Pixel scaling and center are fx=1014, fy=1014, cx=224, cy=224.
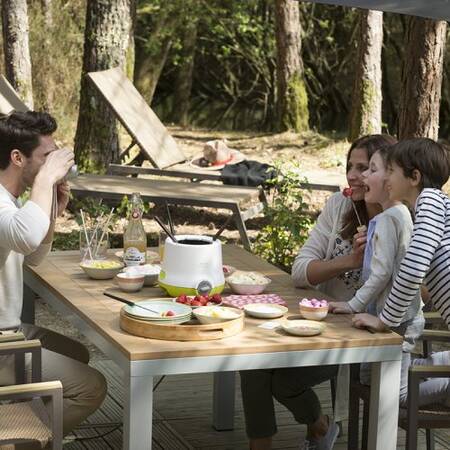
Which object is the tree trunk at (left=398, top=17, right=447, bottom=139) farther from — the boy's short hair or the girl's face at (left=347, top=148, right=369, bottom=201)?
the boy's short hair

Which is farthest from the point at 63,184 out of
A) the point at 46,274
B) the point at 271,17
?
the point at 271,17

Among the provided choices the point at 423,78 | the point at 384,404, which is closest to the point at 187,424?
the point at 384,404

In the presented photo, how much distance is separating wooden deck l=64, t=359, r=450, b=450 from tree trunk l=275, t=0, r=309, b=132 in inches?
368

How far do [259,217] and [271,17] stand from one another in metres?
9.96

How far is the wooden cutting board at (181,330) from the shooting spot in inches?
111

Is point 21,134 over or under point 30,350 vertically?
over

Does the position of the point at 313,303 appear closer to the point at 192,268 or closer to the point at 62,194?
the point at 192,268

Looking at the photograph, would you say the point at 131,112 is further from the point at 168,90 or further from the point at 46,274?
the point at 168,90

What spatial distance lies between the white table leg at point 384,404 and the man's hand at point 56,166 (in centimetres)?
120

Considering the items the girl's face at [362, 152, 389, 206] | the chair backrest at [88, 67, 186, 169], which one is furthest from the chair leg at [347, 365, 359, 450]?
the chair backrest at [88, 67, 186, 169]

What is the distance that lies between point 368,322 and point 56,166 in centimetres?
115

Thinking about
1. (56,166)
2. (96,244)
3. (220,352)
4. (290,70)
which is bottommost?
(220,352)

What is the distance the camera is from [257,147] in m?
12.6

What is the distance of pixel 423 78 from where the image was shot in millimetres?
6441
